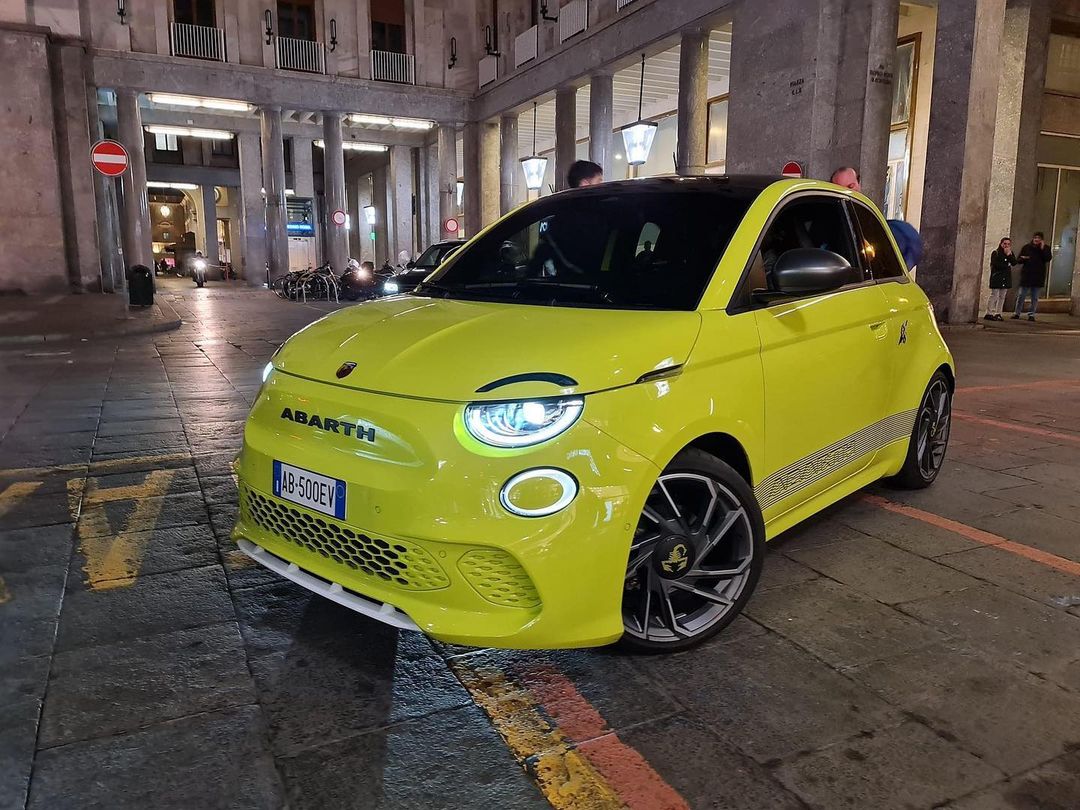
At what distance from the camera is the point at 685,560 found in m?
2.79

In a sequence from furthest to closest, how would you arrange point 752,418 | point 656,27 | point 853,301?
point 656,27
point 853,301
point 752,418

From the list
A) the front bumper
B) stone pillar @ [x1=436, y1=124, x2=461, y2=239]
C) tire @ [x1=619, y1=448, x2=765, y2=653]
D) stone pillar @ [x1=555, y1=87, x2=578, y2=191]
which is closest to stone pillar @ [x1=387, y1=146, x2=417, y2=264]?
stone pillar @ [x1=436, y1=124, x2=461, y2=239]

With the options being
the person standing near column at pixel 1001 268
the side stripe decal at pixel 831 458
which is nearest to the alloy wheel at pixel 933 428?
the side stripe decal at pixel 831 458

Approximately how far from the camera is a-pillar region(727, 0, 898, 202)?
1436 cm

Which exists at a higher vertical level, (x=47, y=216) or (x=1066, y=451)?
(x=47, y=216)

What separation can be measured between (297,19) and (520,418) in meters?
33.3

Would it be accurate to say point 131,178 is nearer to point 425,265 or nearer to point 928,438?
point 425,265

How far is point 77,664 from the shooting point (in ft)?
9.00

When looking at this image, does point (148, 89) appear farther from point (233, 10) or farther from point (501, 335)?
point (501, 335)

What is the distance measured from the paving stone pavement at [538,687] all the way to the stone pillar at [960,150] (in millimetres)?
12255

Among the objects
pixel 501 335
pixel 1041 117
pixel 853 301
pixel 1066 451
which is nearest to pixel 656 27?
pixel 1041 117

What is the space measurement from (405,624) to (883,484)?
3.58m

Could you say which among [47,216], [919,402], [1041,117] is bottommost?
[919,402]

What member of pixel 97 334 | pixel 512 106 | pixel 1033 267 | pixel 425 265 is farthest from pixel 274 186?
pixel 1033 267
